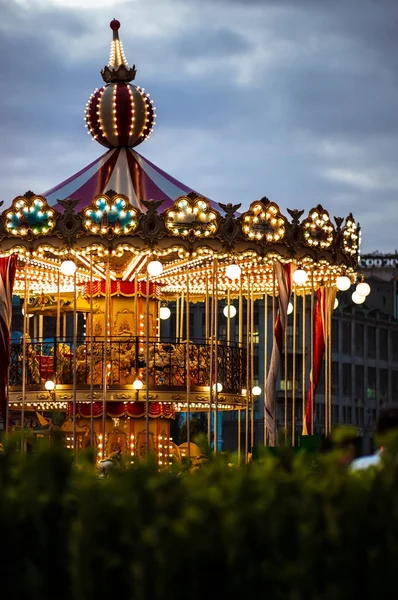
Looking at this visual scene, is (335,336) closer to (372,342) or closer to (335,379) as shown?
(335,379)

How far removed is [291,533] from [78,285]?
18.9 meters

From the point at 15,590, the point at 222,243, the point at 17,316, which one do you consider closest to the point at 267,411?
the point at 222,243

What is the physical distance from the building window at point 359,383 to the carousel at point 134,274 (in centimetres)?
5892

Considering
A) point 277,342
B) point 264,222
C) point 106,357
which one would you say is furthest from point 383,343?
point 264,222

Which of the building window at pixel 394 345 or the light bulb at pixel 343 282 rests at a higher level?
the building window at pixel 394 345

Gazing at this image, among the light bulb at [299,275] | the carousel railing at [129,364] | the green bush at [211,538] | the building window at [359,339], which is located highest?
the building window at [359,339]

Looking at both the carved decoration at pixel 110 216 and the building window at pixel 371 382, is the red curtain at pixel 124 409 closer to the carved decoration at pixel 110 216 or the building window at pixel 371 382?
the carved decoration at pixel 110 216

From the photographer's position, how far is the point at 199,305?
74688mm

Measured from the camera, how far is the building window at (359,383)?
83.5m

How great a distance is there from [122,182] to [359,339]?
63.0m

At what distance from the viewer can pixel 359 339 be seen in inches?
3319

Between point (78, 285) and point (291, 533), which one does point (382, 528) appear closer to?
point (291, 533)

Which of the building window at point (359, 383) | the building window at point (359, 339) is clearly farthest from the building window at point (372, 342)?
the building window at point (359, 383)

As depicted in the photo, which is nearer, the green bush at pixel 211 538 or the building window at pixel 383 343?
the green bush at pixel 211 538
